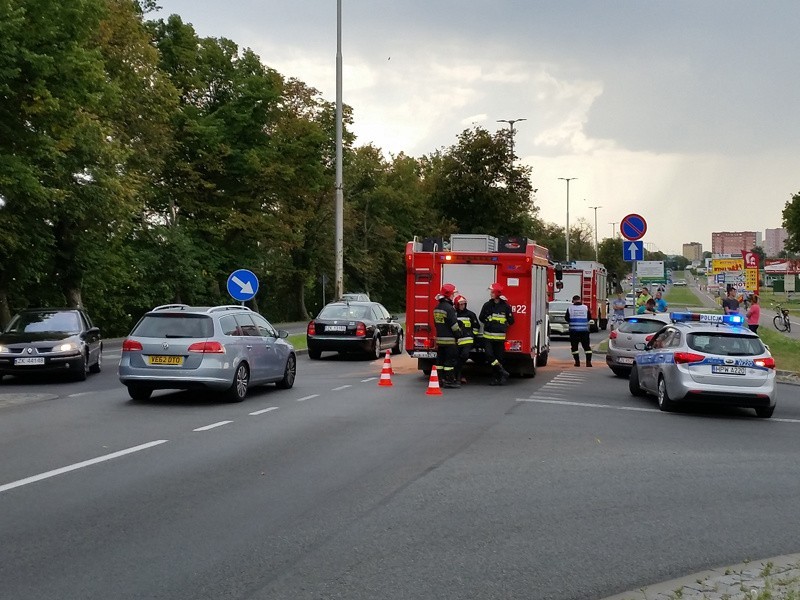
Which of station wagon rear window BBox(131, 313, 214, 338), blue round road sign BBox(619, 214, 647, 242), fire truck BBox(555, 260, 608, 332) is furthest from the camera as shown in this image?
fire truck BBox(555, 260, 608, 332)

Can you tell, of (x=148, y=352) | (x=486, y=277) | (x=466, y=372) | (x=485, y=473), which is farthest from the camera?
(x=466, y=372)

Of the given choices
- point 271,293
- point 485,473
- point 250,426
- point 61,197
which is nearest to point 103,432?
point 250,426

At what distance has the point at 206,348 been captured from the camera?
1506 cm

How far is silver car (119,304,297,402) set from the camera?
49.3ft

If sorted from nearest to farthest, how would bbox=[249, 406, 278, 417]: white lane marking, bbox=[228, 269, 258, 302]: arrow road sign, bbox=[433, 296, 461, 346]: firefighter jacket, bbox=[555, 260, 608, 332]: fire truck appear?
bbox=[249, 406, 278, 417]: white lane marking → bbox=[433, 296, 461, 346]: firefighter jacket → bbox=[228, 269, 258, 302]: arrow road sign → bbox=[555, 260, 608, 332]: fire truck

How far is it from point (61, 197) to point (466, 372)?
1205 centimetres

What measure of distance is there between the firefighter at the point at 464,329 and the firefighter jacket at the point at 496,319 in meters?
0.25

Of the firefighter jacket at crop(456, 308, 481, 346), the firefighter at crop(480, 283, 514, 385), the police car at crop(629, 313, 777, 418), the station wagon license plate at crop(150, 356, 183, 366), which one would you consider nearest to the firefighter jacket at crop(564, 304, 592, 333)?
the firefighter at crop(480, 283, 514, 385)

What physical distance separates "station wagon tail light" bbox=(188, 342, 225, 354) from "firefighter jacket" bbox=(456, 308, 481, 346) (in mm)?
5186

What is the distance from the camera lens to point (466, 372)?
74.4 feet

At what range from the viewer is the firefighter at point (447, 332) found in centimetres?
1833

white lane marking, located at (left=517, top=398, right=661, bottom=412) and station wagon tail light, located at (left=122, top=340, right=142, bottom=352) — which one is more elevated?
station wagon tail light, located at (left=122, top=340, right=142, bottom=352)

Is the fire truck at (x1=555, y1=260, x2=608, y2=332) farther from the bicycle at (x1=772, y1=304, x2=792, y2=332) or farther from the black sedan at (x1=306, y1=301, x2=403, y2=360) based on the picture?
the black sedan at (x1=306, y1=301, x2=403, y2=360)

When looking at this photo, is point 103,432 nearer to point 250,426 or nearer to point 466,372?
point 250,426
